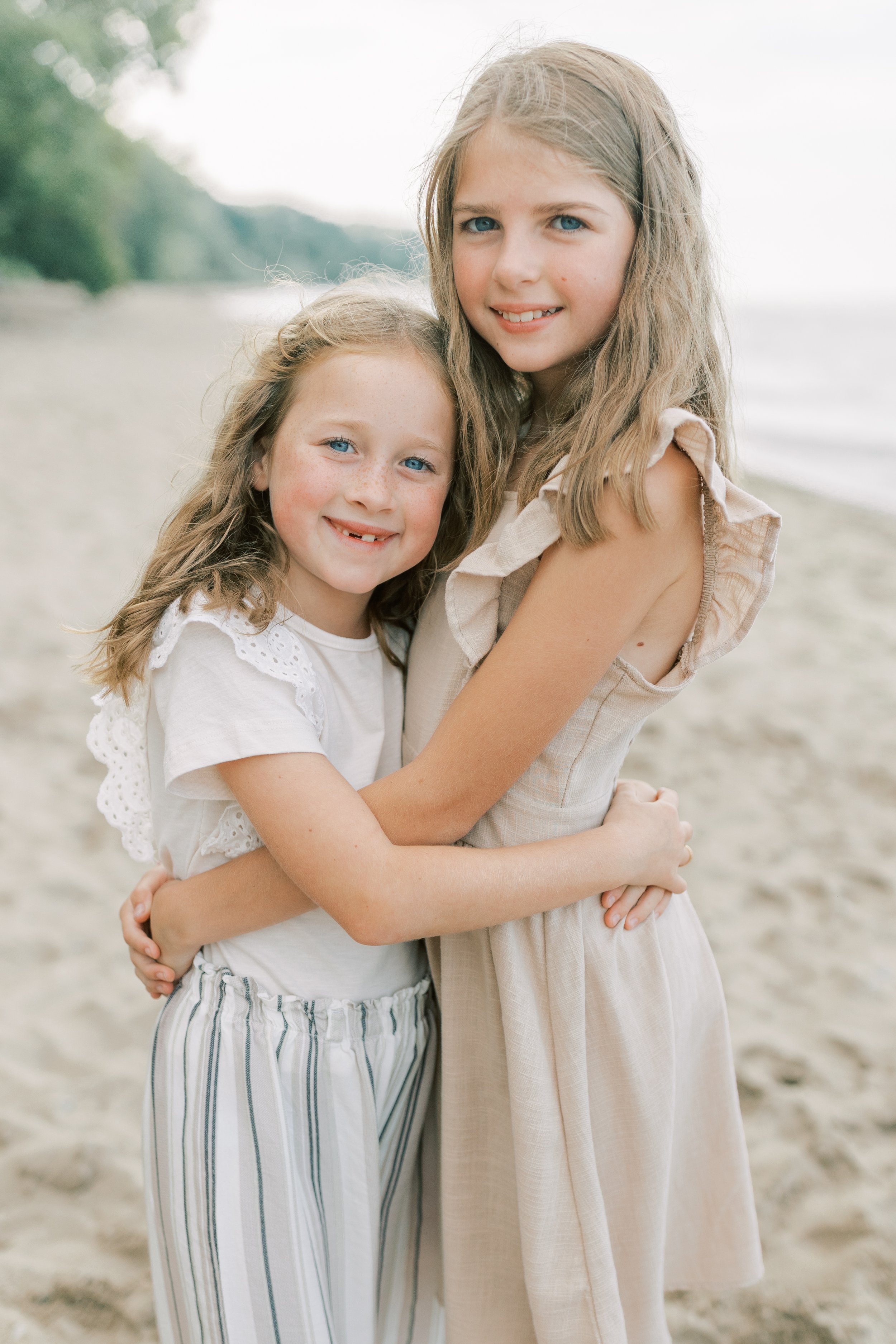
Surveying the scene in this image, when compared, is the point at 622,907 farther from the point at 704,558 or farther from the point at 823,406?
the point at 823,406

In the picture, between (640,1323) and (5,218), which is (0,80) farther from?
(640,1323)

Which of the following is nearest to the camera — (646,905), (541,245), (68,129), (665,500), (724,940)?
(665,500)

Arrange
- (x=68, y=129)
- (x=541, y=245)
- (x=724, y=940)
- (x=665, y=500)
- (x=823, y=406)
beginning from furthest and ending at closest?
(x=68, y=129), (x=823, y=406), (x=724, y=940), (x=541, y=245), (x=665, y=500)

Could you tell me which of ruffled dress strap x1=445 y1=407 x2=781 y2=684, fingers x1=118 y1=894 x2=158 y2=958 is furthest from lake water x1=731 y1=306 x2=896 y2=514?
fingers x1=118 y1=894 x2=158 y2=958

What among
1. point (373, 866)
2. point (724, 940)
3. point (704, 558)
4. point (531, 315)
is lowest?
point (724, 940)

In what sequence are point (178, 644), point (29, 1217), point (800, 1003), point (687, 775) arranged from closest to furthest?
1. point (178, 644)
2. point (29, 1217)
3. point (800, 1003)
4. point (687, 775)

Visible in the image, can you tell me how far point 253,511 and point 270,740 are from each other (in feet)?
1.33

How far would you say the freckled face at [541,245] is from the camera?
1.26 meters

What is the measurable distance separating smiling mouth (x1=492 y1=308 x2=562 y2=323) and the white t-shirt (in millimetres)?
470

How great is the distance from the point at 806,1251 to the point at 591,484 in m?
1.81

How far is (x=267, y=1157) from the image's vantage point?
4.19ft

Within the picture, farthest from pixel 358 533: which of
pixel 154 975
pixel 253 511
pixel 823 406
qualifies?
pixel 823 406

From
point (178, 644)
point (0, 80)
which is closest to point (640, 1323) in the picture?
point (178, 644)

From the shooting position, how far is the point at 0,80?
739 inches
